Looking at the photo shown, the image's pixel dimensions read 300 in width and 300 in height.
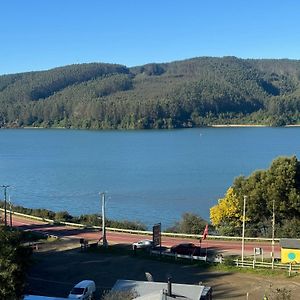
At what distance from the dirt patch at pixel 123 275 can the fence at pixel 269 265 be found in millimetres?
879

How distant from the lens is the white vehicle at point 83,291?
66.0ft

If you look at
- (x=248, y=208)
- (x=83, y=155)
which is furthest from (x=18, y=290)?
(x=83, y=155)

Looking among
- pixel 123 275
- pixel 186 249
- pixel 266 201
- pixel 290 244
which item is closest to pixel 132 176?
pixel 266 201

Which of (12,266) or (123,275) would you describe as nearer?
(12,266)

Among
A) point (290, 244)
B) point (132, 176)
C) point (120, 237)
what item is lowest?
point (132, 176)

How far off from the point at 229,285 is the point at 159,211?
29828 mm

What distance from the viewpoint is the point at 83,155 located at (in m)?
113

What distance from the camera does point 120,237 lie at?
3312cm

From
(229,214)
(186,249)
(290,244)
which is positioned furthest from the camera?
(229,214)

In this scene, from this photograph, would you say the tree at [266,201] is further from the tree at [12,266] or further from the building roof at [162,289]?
the tree at [12,266]

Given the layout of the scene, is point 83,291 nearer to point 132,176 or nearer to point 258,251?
point 258,251

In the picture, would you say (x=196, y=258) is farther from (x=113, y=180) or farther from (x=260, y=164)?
(x=260, y=164)

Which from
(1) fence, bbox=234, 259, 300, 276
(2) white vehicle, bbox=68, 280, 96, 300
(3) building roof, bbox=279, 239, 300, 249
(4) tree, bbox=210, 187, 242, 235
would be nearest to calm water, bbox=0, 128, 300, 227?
(4) tree, bbox=210, 187, 242, 235

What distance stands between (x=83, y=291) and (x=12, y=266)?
4377mm
